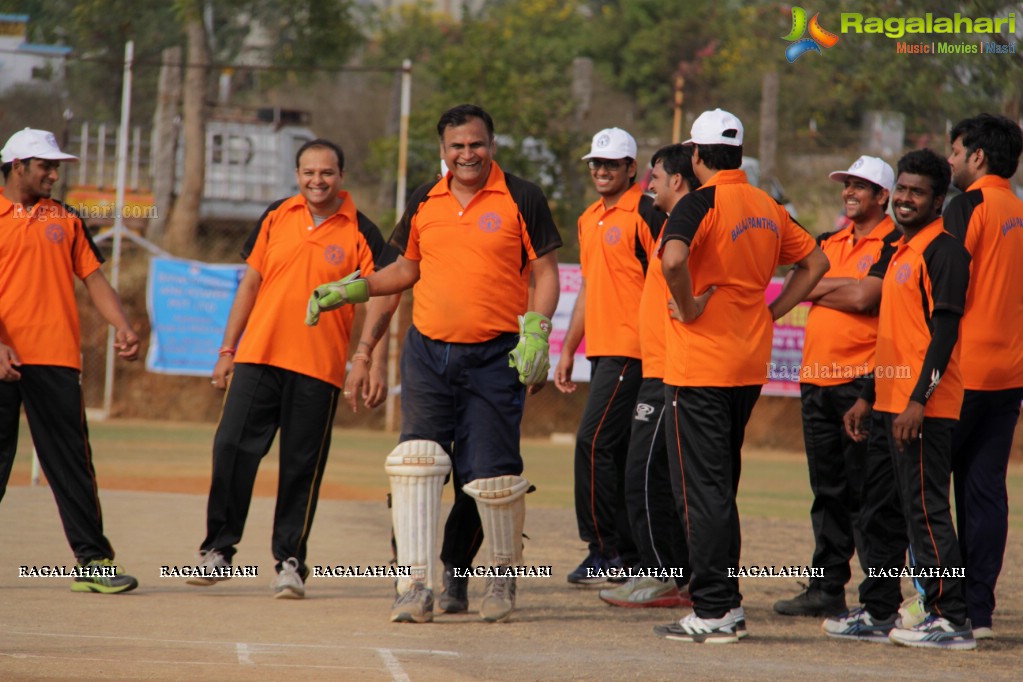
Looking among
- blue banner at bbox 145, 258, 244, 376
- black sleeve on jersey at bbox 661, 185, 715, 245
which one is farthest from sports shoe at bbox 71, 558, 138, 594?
blue banner at bbox 145, 258, 244, 376

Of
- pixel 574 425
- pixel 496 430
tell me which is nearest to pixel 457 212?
pixel 496 430

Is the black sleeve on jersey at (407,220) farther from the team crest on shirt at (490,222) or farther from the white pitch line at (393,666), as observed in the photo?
the white pitch line at (393,666)

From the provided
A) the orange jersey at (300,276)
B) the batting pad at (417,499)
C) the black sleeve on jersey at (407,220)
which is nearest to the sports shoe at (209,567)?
the orange jersey at (300,276)

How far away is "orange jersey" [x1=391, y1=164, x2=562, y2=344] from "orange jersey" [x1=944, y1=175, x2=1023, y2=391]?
6.80ft

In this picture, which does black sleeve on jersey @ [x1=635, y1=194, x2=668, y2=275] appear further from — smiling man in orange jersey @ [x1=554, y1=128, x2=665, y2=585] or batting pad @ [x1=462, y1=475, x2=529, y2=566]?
batting pad @ [x1=462, y1=475, x2=529, y2=566]

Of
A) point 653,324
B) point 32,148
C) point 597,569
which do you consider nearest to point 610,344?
point 653,324

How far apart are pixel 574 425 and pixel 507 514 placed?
13.4 meters

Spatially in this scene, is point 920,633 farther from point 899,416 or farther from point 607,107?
point 607,107

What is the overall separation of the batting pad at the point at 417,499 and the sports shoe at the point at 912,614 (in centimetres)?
234

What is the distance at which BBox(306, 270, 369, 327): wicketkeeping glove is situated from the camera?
6.96m

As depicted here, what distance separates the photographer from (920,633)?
6.56 metres

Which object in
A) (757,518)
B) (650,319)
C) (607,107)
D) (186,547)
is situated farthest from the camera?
(607,107)

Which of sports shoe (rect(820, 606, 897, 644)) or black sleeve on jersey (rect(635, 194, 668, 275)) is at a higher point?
black sleeve on jersey (rect(635, 194, 668, 275))

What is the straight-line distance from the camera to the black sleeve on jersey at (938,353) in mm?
6395
